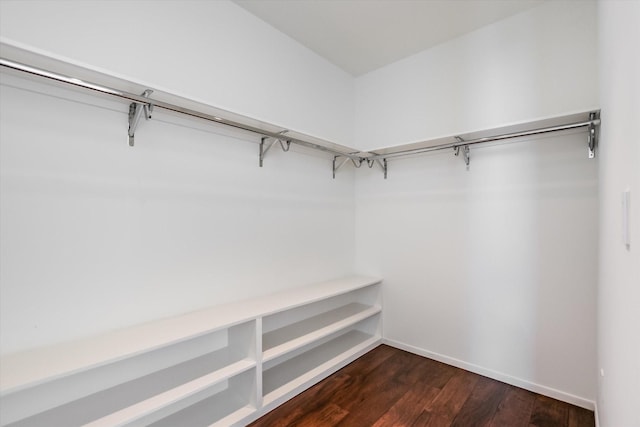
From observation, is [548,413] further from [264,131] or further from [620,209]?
[264,131]

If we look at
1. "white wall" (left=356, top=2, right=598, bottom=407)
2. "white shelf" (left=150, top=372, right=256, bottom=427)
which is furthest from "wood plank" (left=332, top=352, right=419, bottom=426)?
"white shelf" (left=150, top=372, right=256, bottom=427)

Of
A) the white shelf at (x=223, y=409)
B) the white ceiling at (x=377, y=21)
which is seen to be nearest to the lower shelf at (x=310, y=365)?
the white shelf at (x=223, y=409)

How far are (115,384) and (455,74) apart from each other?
3.28m

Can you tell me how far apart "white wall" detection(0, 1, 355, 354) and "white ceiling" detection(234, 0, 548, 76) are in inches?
7.2

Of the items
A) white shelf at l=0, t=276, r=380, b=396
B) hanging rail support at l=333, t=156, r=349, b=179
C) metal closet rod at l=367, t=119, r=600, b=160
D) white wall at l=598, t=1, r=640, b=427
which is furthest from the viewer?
hanging rail support at l=333, t=156, r=349, b=179

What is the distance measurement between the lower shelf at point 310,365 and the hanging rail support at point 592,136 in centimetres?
230

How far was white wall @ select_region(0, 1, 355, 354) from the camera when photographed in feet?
4.62

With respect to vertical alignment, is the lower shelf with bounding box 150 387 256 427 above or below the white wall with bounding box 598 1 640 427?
below

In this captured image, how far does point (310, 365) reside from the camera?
8.02 feet

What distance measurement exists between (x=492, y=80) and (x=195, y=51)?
2.23 meters

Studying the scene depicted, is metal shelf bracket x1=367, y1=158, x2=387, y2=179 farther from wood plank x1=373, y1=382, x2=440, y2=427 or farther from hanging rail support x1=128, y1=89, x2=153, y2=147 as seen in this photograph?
hanging rail support x1=128, y1=89, x2=153, y2=147

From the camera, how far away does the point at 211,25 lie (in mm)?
2064

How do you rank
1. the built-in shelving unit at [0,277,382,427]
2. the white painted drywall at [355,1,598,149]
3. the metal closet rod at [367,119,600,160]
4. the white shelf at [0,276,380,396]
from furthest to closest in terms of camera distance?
the white painted drywall at [355,1,598,149]
the metal closet rod at [367,119,600,160]
the built-in shelving unit at [0,277,382,427]
the white shelf at [0,276,380,396]

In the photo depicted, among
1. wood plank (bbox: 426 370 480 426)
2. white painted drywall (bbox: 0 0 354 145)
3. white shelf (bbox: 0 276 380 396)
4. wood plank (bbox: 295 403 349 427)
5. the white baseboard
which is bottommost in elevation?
wood plank (bbox: 426 370 480 426)
